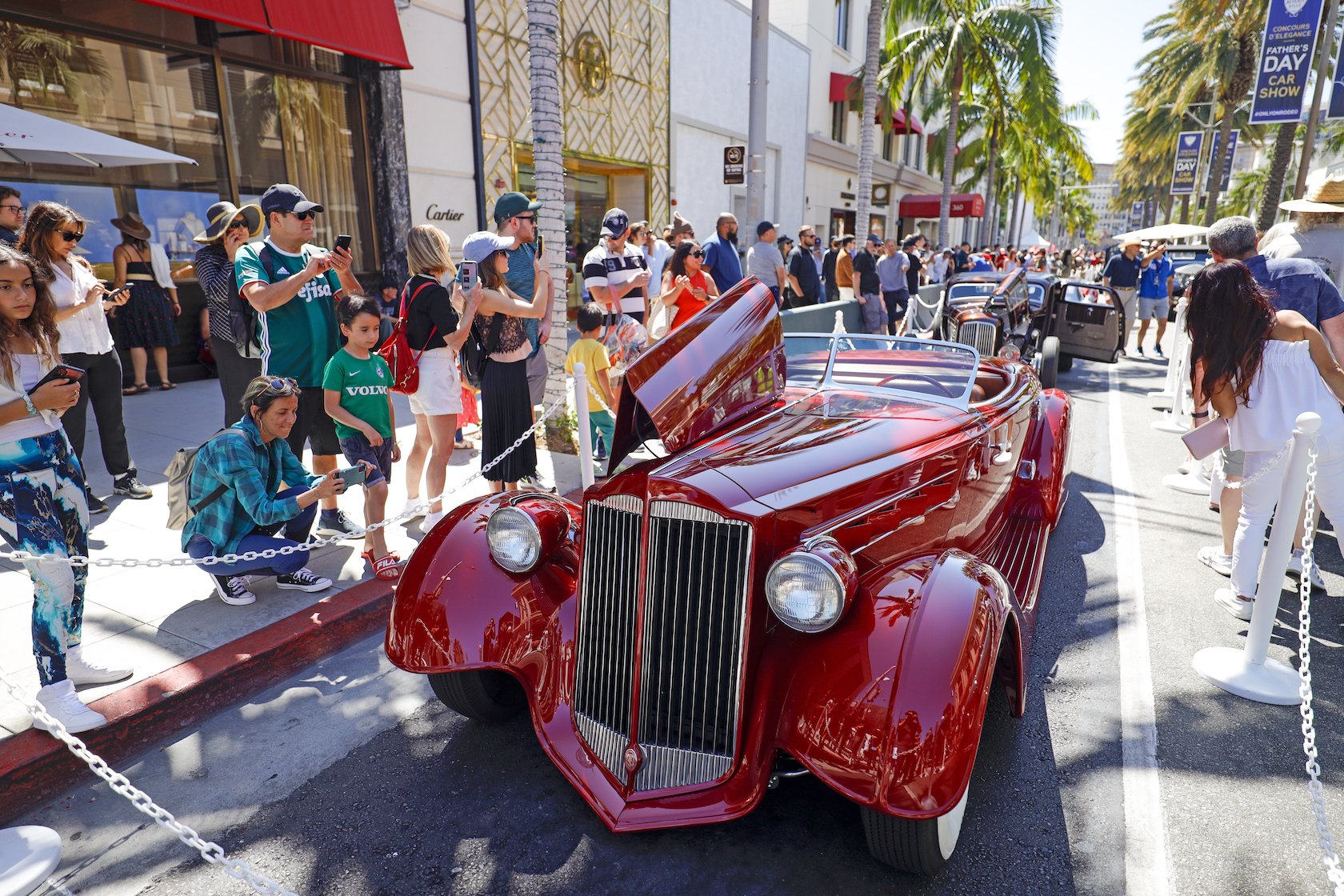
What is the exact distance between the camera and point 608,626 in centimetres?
270

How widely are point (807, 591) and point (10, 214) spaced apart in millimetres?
5533

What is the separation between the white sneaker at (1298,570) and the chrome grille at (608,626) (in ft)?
13.6

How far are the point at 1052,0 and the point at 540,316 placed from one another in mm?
23917

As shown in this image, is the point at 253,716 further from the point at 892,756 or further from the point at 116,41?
the point at 116,41

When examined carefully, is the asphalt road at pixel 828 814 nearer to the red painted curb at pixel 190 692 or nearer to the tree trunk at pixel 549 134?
the red painted curb at pixel 190 692

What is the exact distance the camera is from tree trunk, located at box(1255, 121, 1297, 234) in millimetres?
19672

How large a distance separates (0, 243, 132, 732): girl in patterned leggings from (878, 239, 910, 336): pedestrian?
11.8 meters

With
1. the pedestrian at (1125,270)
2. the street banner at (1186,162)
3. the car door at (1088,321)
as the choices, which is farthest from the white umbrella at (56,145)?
the street banner at (1186,162)

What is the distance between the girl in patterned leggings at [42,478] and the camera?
2.76m

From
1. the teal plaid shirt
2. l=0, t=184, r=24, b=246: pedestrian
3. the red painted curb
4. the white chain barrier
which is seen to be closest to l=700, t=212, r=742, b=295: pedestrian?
the white chain barrier

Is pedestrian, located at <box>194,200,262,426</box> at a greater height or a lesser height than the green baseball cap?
lesser

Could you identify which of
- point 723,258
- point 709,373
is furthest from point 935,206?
point 709,373

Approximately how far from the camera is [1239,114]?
31781mm

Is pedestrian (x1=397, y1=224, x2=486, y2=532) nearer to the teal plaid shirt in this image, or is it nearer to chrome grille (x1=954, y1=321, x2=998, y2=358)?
the teal plaid shirt
